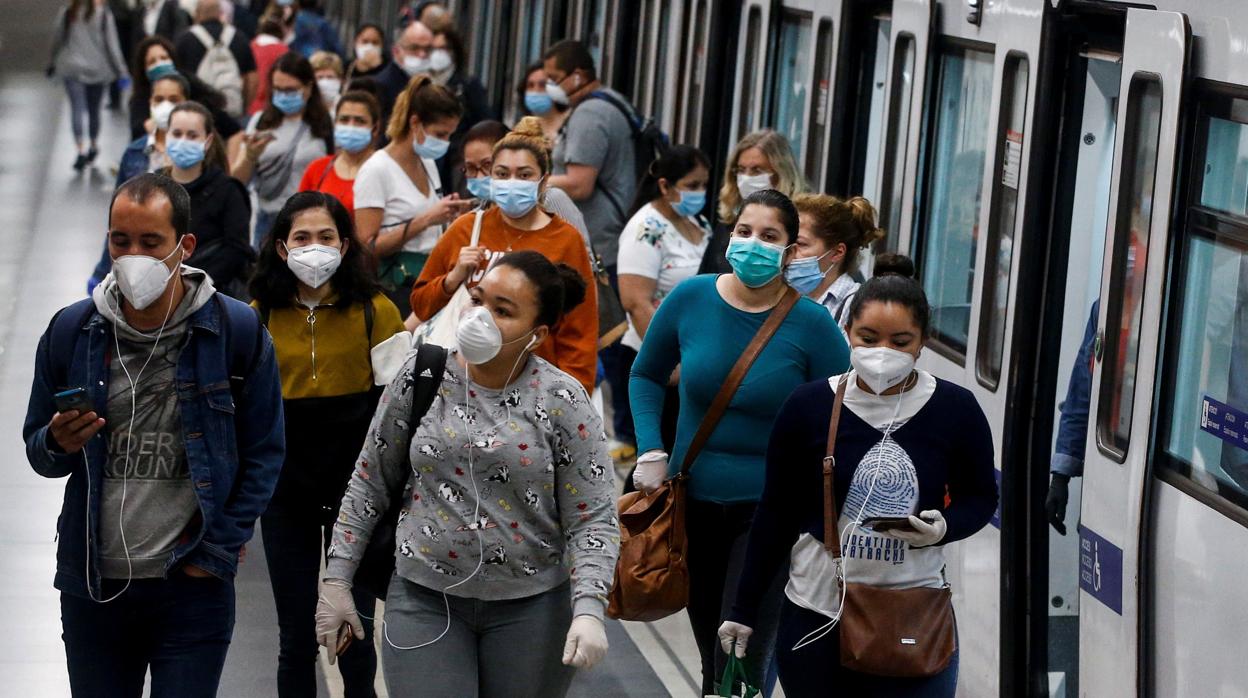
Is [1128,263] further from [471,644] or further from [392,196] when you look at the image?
[392,196]

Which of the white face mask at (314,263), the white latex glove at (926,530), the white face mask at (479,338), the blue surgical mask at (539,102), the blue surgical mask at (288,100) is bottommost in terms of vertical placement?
the white latex glove at (926,530)

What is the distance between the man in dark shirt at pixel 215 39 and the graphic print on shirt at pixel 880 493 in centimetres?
1181

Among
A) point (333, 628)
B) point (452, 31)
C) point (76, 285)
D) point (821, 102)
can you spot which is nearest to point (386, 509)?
point (333, 628)

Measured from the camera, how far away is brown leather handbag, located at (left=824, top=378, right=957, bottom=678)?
14.4 ft

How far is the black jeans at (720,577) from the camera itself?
521 cm

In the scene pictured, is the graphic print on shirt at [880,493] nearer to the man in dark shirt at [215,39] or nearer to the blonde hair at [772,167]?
the blonde hair at [772,167]

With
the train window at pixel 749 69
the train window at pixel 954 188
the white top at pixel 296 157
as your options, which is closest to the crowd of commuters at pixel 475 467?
the train window at pixel 954 188

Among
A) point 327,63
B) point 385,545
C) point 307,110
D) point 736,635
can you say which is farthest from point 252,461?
point 327,63

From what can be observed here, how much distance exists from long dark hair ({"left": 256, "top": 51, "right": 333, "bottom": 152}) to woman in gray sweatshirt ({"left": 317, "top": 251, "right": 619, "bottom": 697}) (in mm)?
6704

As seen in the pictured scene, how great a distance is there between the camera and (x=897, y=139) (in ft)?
24.1

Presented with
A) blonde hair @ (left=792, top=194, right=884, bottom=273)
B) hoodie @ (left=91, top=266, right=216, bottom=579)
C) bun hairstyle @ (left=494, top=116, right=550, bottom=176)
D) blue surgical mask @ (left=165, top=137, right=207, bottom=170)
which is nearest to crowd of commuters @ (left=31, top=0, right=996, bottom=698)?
hoodie @ (left=91, top=266, right=216, bottom=579)

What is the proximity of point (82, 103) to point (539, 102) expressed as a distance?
10.8 m

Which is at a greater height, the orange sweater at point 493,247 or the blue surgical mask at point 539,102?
the blue surgical mask at point 539,102

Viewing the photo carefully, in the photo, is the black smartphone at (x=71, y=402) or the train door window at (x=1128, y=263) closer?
the black smartphone at (x=71, y=402)
